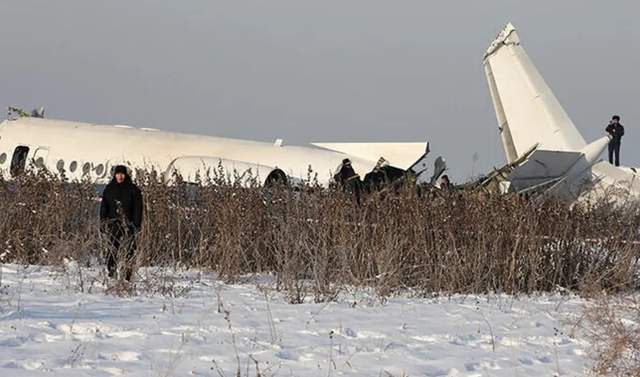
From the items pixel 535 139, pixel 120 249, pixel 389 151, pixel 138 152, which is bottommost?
pixel 120 249

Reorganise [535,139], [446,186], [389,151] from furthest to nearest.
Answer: [535,139] → [389,151] → [446,186]

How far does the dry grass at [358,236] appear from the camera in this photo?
12.4m

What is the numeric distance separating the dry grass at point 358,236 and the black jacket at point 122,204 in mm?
354

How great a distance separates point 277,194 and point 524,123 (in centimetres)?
1312

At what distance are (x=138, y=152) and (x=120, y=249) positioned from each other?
13387mm

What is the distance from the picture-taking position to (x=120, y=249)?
37.8 feet

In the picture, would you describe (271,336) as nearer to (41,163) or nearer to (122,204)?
(122,204)

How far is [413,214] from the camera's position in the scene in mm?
13156

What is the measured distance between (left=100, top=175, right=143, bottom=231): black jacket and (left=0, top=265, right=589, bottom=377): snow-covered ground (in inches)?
57.5

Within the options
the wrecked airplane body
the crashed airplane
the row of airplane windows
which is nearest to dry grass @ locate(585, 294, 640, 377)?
the crashed airplane

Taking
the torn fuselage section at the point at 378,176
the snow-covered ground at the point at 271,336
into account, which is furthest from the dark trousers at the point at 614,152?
the snow-covered ground at the point at 271,336

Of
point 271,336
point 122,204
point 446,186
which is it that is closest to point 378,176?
point 446,186

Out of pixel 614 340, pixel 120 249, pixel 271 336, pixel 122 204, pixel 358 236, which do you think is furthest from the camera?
pixel 358 236

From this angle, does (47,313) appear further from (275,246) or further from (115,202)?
(275,246)
